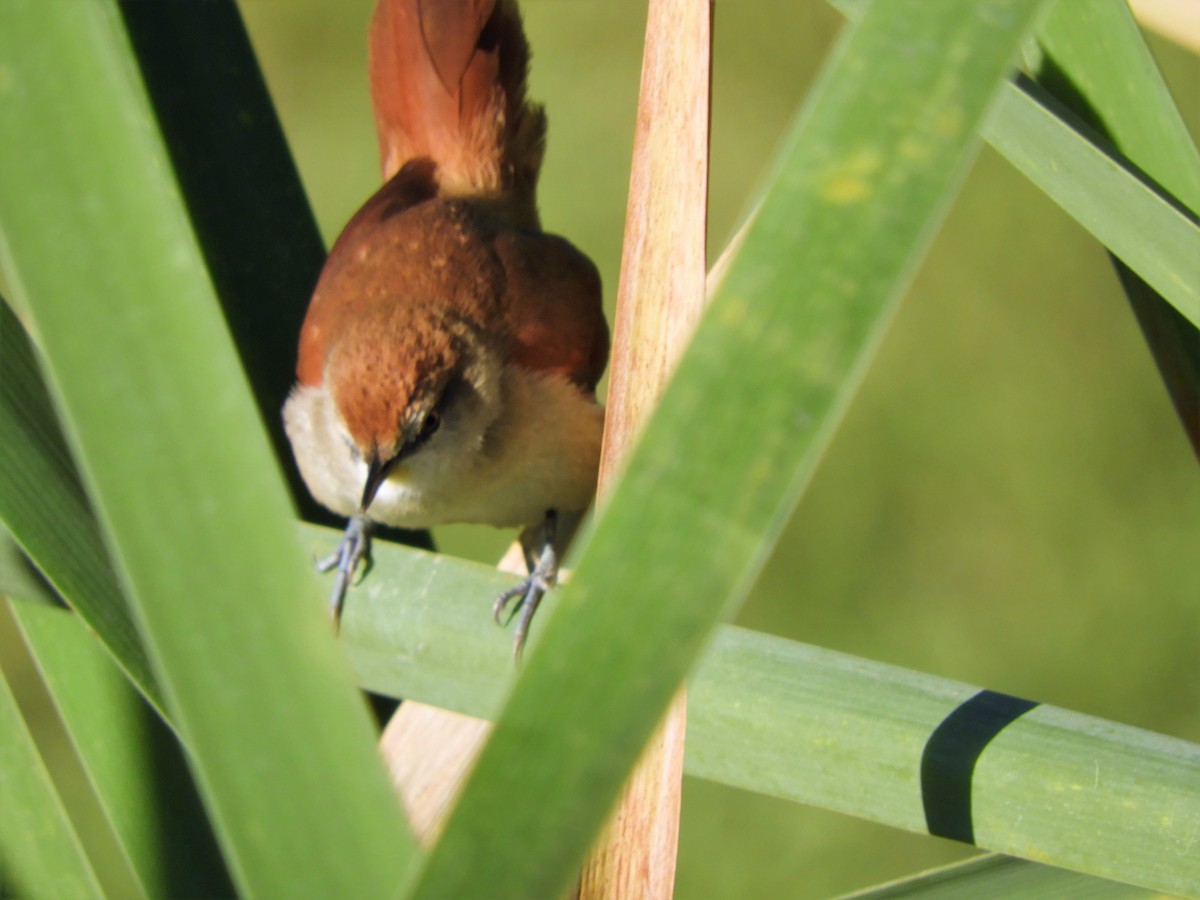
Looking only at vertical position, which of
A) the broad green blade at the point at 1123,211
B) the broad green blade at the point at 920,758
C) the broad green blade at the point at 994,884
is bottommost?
the broad green blade at the point at 994,884

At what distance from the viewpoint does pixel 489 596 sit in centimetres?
83

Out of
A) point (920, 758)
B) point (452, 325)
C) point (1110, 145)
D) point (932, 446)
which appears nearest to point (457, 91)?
point (452, 325)

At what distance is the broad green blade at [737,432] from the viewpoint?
0.44 meters

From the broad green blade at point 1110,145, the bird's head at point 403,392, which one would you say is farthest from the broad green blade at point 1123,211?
the bird's head at point 403,392

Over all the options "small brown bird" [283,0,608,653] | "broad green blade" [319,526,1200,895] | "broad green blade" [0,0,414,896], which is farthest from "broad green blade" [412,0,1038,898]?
"small brown bird" [283,0,608,653]

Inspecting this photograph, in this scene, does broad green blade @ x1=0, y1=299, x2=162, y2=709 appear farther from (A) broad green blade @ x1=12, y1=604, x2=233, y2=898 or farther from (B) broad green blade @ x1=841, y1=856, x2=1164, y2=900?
(B) broad green blade @ x1=841, y1=856, x2=1164, y2=900

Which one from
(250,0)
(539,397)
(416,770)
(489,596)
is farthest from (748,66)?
(489,596)

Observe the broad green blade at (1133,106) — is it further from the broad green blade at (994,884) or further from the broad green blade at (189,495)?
the broad green blade at (189,495)

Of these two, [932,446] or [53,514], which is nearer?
[53,514]

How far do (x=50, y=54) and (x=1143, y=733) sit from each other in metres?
0.68

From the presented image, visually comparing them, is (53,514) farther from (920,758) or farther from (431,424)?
(431,424)

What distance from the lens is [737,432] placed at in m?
0.46

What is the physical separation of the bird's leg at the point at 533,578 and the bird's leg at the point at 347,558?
5.4 inches

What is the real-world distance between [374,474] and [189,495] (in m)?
0.87
